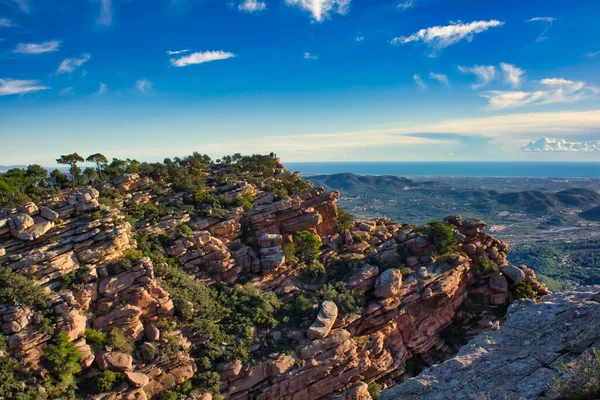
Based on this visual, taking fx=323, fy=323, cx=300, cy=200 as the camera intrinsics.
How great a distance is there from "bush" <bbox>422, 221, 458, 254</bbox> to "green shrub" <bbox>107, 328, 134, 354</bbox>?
3326 centimetres

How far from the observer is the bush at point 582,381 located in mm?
8780

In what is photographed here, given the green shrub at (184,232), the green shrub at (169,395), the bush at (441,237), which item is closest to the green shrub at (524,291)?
the bush at (441,237)

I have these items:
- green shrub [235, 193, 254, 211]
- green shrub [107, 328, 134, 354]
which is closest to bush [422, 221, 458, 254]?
green shrub [235, 193, 254, 211]

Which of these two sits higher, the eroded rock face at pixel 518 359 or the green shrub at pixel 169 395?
the eroded rock face at pixel 518 359

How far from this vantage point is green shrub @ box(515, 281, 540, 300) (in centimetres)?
3722

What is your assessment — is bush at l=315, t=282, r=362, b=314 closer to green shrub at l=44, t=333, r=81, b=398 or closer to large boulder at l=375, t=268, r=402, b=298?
large boulder at l=375, t=268, r=402, b=298

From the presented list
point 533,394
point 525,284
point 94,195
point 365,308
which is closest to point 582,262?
point 525,284

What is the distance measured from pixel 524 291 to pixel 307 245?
84.5 feet

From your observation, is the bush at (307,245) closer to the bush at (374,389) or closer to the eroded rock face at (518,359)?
the bush at (374,389)

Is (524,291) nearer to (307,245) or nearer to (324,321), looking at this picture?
(324,321)

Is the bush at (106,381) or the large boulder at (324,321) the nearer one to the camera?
the bush at (106,381)

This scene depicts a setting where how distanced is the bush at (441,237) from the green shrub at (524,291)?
828 cm

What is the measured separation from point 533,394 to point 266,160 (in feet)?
150

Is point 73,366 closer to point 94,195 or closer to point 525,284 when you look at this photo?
point 94,195
